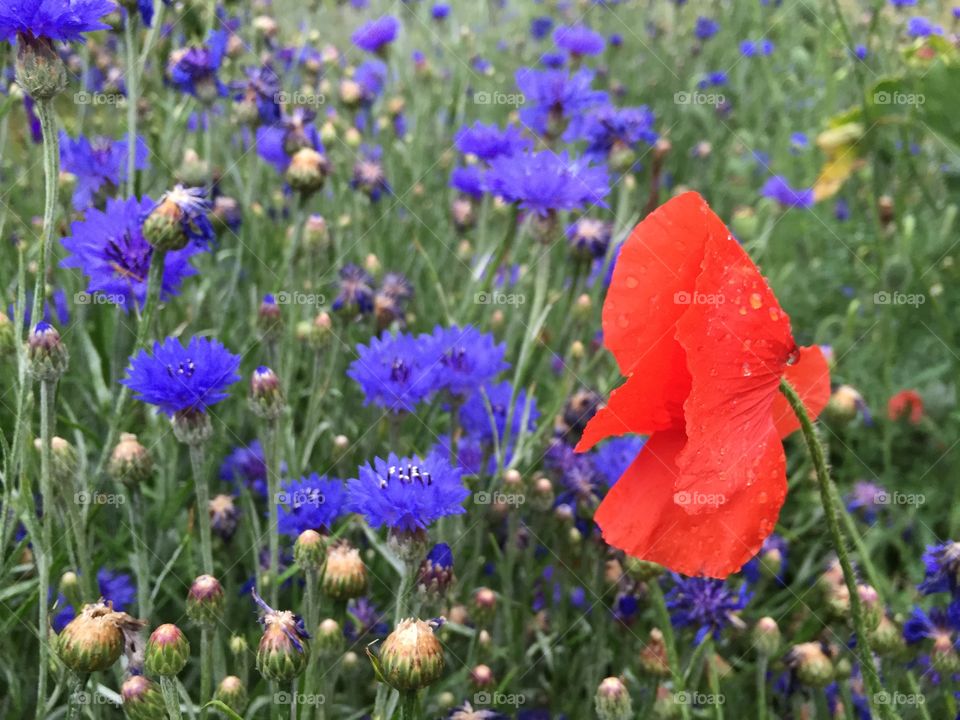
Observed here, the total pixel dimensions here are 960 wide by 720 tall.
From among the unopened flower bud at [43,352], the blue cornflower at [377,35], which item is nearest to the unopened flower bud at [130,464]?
the unopened flower bud at [43,352]

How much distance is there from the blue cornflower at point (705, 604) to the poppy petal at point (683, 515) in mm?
456

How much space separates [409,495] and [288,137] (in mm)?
1122

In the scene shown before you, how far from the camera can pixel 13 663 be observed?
3.75 feet

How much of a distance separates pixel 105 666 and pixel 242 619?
62 centimetres

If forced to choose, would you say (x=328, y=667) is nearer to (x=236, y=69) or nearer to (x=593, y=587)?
(x=593, y=587)

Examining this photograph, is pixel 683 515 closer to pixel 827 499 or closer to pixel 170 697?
pixel 827 499

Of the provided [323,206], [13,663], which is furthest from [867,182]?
[13,663]

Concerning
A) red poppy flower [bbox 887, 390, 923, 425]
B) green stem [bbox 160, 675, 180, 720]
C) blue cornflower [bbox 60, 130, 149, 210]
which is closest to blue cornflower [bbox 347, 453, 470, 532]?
green stem [bbox 160, 675, 180, 720]

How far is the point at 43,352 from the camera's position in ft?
3.36

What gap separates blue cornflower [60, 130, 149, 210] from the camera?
5.38 ft

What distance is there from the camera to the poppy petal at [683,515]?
0.78 m

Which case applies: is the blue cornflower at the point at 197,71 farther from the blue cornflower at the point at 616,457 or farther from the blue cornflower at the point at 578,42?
the blue cornflower at the point at 578,42

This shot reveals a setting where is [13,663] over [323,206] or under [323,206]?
under

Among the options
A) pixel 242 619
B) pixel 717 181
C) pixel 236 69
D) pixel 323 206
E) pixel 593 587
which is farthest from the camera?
pixel 717 181
